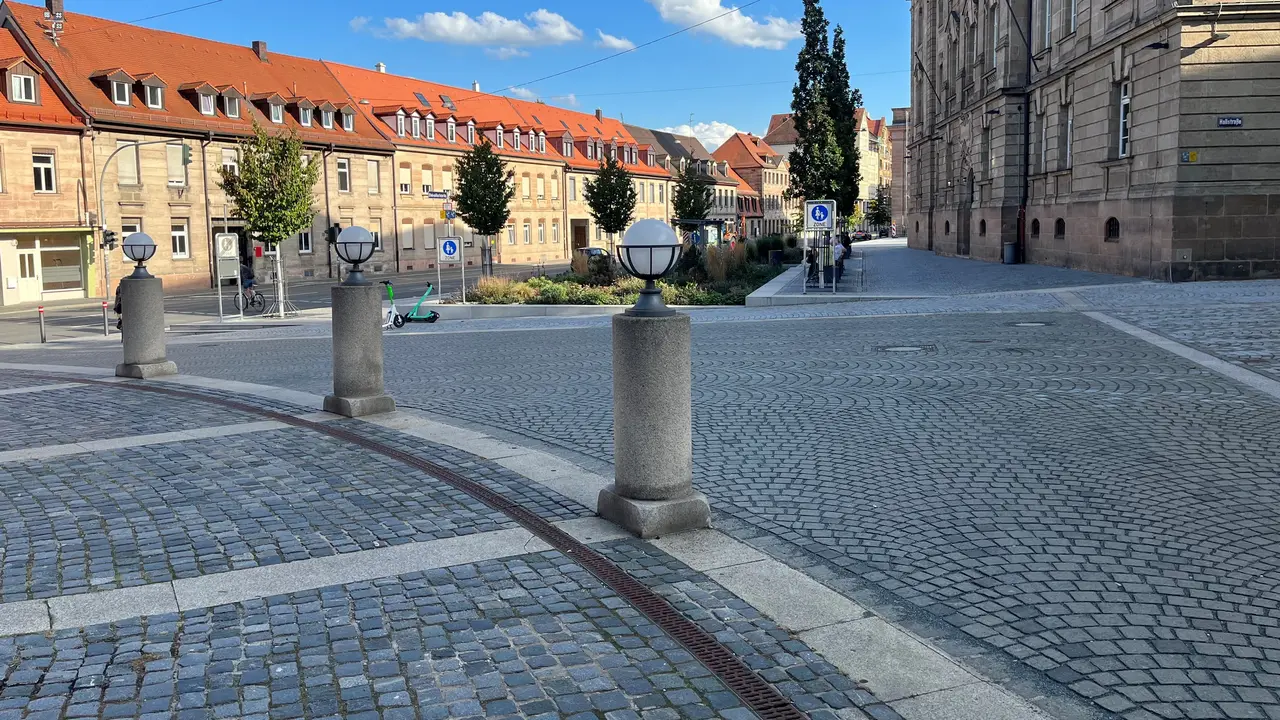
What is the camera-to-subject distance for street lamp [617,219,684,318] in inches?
224

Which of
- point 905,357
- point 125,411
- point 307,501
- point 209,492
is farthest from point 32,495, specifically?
point 905,357

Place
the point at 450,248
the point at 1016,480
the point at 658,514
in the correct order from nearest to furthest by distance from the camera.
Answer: the point at 658,514
the point at 1016,480
the point at 450,248

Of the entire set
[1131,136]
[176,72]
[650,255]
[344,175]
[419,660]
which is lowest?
[419,660]

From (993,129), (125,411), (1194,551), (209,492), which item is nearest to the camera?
(1194,551)

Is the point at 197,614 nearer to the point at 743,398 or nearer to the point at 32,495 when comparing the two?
the point at 32,495

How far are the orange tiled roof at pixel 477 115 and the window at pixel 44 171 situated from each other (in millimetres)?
20231

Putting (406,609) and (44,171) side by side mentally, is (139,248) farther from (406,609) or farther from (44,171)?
(44,171)

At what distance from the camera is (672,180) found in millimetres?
92125

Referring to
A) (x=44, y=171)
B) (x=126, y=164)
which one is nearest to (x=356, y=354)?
(x=44, y=171)

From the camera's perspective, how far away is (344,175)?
2120 inches

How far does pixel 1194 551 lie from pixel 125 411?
911 centimetres

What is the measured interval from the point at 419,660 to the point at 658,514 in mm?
1830

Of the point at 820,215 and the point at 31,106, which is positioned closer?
the point at 820,215

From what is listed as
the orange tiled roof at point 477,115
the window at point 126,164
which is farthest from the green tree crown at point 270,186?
the orange tiled roof at point 477,115
